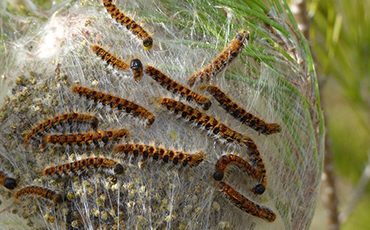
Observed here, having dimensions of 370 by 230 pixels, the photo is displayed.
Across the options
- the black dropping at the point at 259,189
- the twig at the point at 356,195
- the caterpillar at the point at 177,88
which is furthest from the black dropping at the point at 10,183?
the twig at the point at 356,195

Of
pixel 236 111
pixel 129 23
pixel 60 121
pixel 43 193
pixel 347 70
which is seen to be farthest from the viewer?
pixel 347 70

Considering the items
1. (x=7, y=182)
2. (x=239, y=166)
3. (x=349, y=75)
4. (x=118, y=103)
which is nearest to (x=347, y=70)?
(x=349, y=75)

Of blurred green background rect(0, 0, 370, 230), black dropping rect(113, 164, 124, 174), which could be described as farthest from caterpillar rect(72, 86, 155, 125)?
blurred green background rect(0, 0, 370, 230)

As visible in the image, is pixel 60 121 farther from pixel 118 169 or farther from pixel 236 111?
pixel 236 111

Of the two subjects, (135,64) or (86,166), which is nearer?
(86,166)

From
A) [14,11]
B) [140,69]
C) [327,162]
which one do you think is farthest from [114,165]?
[327,162]

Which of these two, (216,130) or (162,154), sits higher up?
(216,130)

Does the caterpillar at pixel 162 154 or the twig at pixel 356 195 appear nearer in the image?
the caterpillar at pixel 162 154

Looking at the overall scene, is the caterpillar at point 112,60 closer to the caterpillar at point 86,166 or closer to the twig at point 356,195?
the caterpillar at point 86,166

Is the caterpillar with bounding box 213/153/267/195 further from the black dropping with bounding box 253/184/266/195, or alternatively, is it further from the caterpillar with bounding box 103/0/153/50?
the caterpillar with bounding box 103/0/153/50
